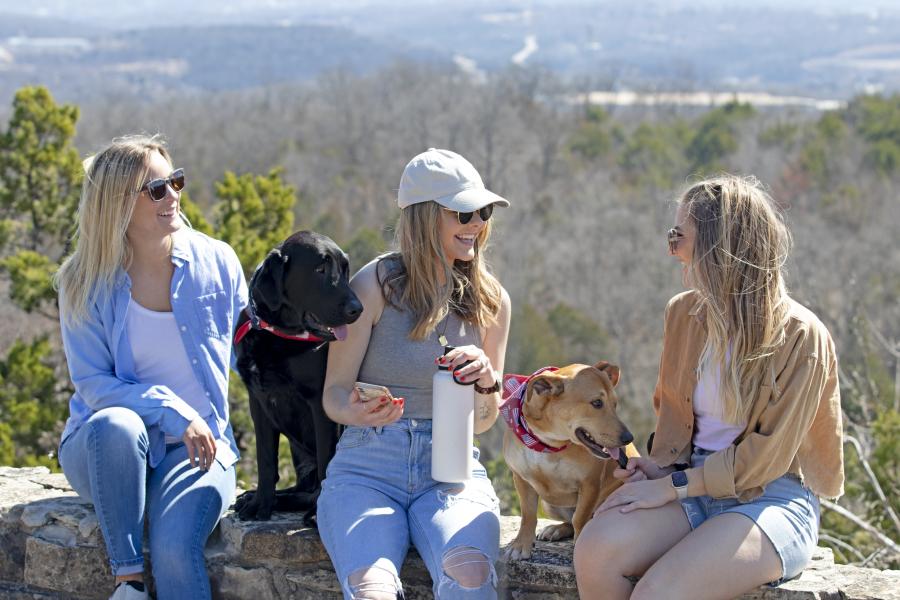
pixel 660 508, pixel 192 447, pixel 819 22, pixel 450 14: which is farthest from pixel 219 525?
pixel 450 14

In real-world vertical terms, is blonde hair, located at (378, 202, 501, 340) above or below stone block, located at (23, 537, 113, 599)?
above

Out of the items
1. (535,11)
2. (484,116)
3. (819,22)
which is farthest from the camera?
(535,11)

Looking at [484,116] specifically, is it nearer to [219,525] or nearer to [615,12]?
[219,525]

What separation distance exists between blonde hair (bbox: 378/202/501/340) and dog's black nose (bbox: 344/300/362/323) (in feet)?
0.38

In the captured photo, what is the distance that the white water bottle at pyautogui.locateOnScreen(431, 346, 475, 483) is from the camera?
10.4 ft

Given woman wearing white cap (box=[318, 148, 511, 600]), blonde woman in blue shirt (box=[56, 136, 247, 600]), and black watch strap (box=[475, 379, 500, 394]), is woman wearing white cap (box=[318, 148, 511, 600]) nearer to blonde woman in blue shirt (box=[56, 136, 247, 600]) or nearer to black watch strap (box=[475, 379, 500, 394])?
black watch strap (box=[475, 379, 500, 394])

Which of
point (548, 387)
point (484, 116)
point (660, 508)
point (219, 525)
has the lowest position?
point (484, 116)

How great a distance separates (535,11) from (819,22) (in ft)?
114

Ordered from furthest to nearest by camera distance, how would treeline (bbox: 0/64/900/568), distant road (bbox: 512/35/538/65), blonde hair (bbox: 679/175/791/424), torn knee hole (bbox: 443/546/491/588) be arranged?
distant road (bbox: 512/35/538/65) < treeline (bbox: 0/64/900/568) < blonde hair (bbox: 679/175/791/424) < torn knee hole (bbox: 443/546/491/588)

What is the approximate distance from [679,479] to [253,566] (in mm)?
1330

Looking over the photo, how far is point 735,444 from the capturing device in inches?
124

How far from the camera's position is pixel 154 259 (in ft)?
11.6

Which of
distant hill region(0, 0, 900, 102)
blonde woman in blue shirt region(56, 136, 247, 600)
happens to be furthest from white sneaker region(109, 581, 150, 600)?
distant hill region(0, 0, 900, 102)

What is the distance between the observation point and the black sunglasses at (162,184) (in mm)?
3422
